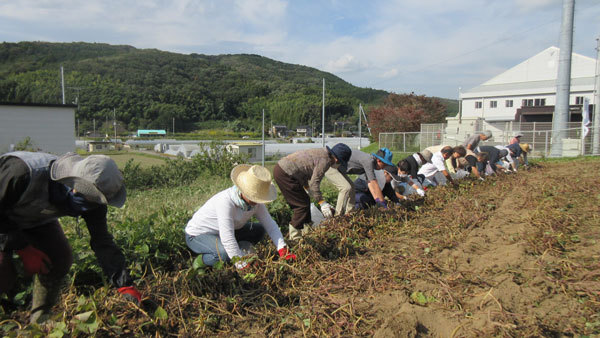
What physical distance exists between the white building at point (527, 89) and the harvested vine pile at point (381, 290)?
32954 millimetres

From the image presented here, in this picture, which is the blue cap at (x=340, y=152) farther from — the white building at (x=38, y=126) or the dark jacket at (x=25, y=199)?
the white building at (x=38, y=126)

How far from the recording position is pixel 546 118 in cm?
3284

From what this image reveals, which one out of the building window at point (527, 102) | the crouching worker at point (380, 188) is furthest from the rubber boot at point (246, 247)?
the building window at point (527, 102)

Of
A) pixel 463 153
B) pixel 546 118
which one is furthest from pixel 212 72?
pixel 463 153

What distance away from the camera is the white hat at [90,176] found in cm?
243

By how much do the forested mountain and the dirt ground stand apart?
2879 inches

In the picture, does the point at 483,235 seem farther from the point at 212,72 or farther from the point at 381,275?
the point at 212,72

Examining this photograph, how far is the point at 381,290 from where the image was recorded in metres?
3.40

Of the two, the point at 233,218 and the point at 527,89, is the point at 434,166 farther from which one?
the point at 527,89

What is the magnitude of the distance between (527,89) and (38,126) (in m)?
39.8

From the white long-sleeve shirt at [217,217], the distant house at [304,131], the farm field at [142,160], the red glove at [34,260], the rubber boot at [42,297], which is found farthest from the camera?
the distant house at [304,131]

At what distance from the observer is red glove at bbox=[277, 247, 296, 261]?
12.4 feet

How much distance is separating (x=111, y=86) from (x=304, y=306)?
94.7 meters

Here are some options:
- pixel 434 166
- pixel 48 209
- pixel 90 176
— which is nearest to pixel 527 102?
pixel 434 166
